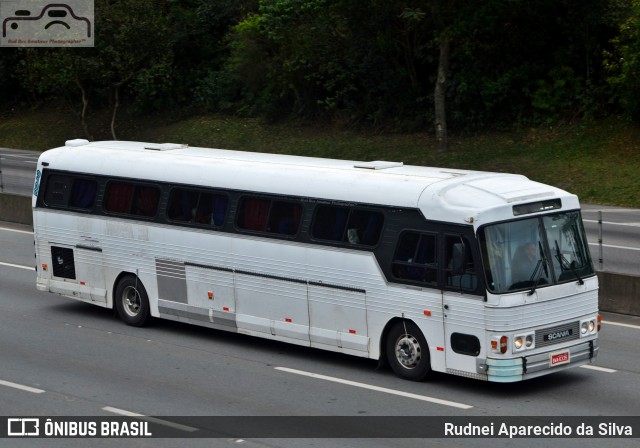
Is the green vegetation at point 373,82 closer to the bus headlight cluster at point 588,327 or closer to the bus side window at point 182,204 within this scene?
the bus side window at point 182,204

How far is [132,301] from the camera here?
1783cm

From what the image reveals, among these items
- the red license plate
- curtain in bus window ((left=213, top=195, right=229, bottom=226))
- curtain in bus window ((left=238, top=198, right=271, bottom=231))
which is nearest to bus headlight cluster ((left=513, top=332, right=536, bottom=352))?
the red license plate

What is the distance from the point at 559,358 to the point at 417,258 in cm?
214

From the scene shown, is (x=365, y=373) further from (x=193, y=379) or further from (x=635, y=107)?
(x=635, y=107)

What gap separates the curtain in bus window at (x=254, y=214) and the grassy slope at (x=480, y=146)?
18.9 m

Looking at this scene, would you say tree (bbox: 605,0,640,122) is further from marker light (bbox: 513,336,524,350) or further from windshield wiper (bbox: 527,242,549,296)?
marker light (bbox: 513,336,524,350)

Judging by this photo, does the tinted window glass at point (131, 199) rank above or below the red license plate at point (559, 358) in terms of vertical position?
above

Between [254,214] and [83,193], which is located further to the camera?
[83,193]

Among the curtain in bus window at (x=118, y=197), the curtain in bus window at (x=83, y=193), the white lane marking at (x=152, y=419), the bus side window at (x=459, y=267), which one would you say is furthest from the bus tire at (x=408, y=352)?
the curtain in bus window at (x=83, y=193)

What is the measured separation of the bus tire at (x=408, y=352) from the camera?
14.0 metres

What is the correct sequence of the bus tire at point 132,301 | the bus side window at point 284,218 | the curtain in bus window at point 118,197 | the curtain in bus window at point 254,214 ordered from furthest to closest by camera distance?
the curtain in bus window at point 118,197
the bus tire at point 132,301
the curtain in bus window at point 254,214
the bus side window at point 284,218

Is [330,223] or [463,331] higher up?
[330,223]

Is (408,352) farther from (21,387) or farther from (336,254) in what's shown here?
(21,387)

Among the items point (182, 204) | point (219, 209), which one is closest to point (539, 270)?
point (219, 209)
